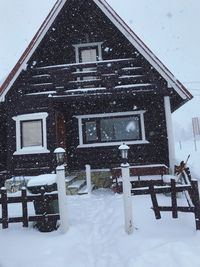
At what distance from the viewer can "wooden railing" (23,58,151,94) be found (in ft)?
41.5

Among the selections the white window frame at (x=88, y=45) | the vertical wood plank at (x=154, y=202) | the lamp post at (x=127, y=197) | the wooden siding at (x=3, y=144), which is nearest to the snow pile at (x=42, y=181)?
the lamp post at (x=127, y=197)

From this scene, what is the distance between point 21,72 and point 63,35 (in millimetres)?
2608

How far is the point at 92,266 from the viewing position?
4.94 metres

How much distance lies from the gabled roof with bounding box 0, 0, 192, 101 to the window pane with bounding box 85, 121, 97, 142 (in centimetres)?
381

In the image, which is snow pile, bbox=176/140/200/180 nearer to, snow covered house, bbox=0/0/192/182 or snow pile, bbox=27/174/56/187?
snow covered house, bbox=0/0/192/182

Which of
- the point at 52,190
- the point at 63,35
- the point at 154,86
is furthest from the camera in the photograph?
the point at 63,35

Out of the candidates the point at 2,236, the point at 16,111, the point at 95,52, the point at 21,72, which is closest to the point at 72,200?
the point at 2,236

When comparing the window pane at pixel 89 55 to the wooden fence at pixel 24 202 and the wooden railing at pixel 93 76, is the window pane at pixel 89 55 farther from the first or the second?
the wooden fence at pixel 24 202

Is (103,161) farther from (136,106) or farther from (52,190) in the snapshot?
(52,190)

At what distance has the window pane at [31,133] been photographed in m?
13.0

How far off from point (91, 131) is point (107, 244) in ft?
28.3

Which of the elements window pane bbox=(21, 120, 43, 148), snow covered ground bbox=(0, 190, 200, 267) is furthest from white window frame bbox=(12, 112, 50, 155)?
snow covered ground bbox=(0, 190, 200, 267)

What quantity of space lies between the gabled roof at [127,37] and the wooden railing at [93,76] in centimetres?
52

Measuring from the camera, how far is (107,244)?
584cm
